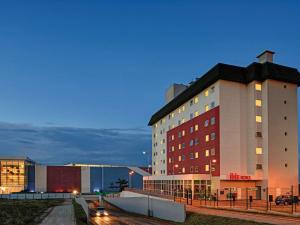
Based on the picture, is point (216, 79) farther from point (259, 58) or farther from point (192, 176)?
point (192, 176)

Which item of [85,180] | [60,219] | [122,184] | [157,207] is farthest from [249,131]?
[85,180]

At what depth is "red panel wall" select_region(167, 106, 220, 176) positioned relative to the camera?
221 feet

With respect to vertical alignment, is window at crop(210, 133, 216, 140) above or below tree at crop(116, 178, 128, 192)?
above

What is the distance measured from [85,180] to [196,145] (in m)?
56.7

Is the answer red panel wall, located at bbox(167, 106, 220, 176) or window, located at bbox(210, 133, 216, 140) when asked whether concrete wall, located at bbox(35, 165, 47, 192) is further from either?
window, located at bbox(210, 133, 216, 140)

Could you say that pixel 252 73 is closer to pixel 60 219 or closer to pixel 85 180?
pixel 60 219

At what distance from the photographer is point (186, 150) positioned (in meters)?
83.0

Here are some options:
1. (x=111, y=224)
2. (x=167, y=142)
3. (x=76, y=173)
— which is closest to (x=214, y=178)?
(x=111, y=224)

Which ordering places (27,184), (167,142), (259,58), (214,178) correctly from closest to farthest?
(214,178), (259,58), (167,142), (27,184)

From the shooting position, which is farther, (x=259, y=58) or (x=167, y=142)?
(x=167, y=142)

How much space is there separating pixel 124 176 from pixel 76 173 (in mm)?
18221

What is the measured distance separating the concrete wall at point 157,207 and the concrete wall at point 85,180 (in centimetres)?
4666

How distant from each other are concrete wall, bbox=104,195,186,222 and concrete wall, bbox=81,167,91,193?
4666 centimetres

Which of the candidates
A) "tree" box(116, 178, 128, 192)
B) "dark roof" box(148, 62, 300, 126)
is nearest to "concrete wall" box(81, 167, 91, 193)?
"tree" box(116, 178, 128, 192)
